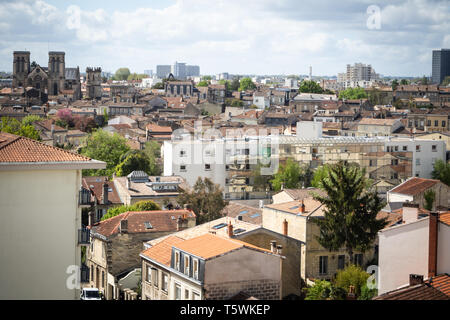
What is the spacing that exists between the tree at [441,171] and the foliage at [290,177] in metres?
5.92

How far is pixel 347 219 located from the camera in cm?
1614

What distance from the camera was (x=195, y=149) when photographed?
2939cm

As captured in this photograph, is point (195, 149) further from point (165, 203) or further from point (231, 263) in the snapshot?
point (231, 263)

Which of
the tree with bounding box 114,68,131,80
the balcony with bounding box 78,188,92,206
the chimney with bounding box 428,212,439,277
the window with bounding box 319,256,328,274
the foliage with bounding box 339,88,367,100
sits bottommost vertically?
the window with bounding box 319,256,328,274

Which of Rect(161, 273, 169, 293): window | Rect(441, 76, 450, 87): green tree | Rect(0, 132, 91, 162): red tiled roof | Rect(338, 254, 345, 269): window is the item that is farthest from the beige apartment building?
Rect(441, 76, 450, 87): green tree

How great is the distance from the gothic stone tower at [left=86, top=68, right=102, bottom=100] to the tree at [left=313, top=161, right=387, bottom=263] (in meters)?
68.8

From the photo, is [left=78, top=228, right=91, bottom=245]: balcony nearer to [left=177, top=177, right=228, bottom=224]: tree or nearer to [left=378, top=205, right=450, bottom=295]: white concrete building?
[left=378, top=205, right=450, bottom=295]: white concrete building

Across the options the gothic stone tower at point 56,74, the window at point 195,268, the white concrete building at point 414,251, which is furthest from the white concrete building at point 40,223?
the gothic stone tower at point 56,74

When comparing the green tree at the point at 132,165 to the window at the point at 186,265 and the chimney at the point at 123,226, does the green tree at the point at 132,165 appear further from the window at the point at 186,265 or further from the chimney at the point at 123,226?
the window at the point at 186,265

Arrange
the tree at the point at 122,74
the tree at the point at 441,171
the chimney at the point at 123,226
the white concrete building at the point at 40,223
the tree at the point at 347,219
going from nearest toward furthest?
the white concrete building at the point at 40,223 → the chimney at the point at 123,226 → the tree at the point at 347,219 → the tree at the point at 441,171 → the tree at the point at 122,74

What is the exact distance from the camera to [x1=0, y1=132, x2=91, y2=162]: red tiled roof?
941 centimetres

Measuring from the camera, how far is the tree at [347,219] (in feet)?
53.1

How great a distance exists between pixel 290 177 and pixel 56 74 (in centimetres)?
5638
